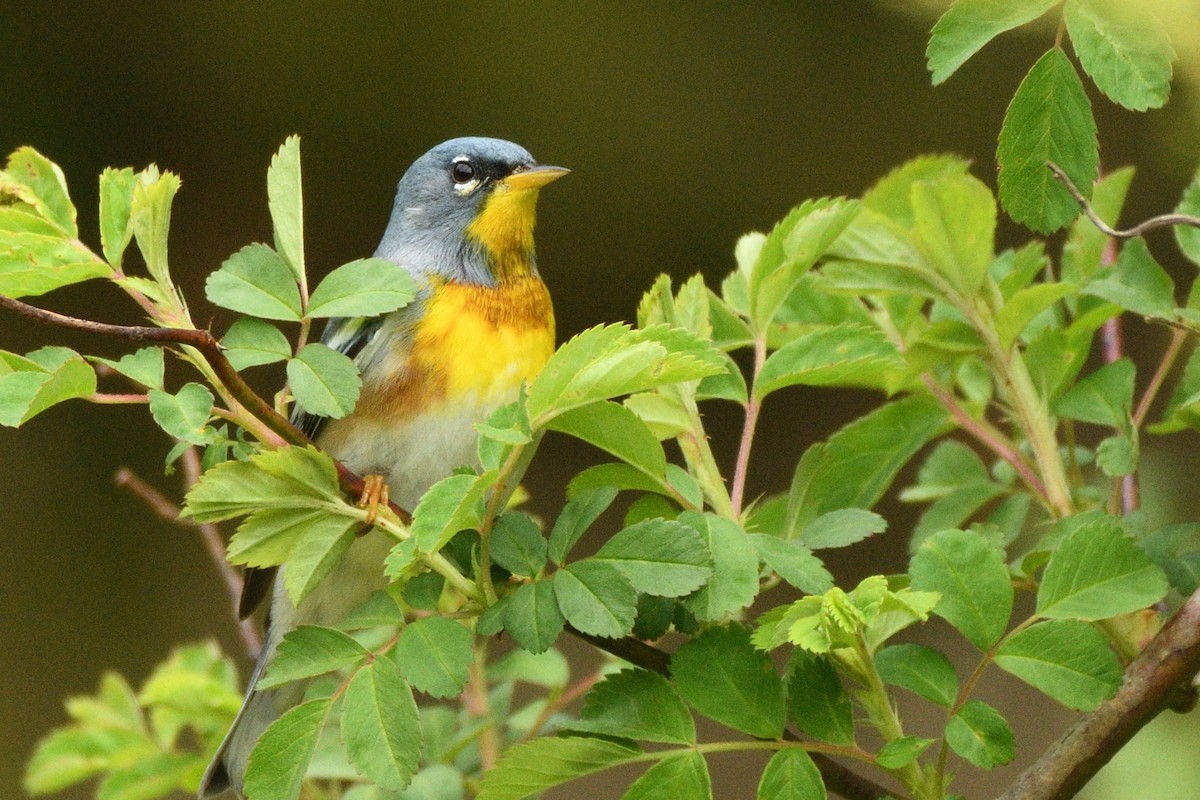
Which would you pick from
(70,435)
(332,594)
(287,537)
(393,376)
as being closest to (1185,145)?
(287,537)

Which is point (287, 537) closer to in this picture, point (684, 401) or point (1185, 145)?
point (684, 401)

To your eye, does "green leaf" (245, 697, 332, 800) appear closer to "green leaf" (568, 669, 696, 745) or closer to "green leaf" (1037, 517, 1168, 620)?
"green leaf" (568, 669, 696, 745)

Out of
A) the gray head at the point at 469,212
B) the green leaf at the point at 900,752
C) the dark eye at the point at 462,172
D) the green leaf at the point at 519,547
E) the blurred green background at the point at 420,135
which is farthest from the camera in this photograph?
the blurred green background at the point at 420,135

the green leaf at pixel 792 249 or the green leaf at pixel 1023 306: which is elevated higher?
the green leaf at pixel 792 249

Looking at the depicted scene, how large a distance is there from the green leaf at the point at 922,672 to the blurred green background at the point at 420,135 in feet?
6.90

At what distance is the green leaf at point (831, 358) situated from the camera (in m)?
0.71

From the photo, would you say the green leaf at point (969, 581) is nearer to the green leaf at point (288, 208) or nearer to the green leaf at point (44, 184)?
the green leaf at point (288, 208)

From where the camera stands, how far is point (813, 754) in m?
0.65

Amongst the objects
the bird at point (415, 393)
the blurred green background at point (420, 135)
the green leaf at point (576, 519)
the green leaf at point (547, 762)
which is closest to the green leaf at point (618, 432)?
the green leaf at point (576, 519)

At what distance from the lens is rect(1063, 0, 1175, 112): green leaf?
23.5 inches

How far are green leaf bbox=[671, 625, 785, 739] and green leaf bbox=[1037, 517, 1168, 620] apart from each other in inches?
5.5

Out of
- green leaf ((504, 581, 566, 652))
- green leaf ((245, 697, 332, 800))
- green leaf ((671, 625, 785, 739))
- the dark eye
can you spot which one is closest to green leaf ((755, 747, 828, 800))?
green leaf ((671, 625, 785, 739))

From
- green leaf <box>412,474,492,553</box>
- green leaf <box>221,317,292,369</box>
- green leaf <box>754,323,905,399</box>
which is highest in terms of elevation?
green leaf <box>221,317,292,369</box>

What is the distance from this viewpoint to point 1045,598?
65cm
